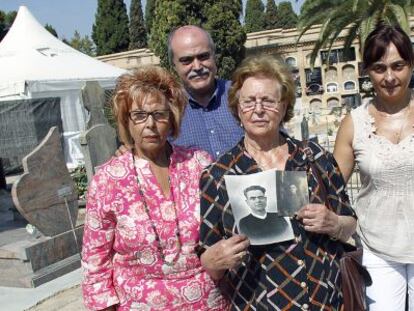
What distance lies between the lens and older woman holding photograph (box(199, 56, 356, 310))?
191cm

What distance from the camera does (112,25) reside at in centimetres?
4088

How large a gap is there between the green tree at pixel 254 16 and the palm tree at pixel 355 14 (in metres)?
33.7

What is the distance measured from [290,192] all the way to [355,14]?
14.2 metres

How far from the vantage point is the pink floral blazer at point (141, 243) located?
201cm

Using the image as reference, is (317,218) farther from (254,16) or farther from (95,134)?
(254,16)

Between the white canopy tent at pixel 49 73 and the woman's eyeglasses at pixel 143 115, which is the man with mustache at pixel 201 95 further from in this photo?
the white canopy tent at pixel 49 73

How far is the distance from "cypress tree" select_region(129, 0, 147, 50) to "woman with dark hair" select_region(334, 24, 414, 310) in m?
43.2

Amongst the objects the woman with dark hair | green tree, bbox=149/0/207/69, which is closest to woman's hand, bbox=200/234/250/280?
the woman with dark hair

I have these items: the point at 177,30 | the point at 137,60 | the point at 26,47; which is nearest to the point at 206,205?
the point at 177,30

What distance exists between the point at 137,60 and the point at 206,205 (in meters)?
31.7

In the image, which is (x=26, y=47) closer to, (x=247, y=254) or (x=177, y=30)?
(x=177, y=30)

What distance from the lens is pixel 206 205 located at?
195 cm

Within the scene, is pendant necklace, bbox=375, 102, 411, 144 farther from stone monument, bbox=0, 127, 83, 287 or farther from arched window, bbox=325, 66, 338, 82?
arched window, bbox=325, 66, 338, 82

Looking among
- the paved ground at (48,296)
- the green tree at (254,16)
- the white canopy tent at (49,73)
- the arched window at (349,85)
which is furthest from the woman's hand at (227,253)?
the green tree at (254,16)
